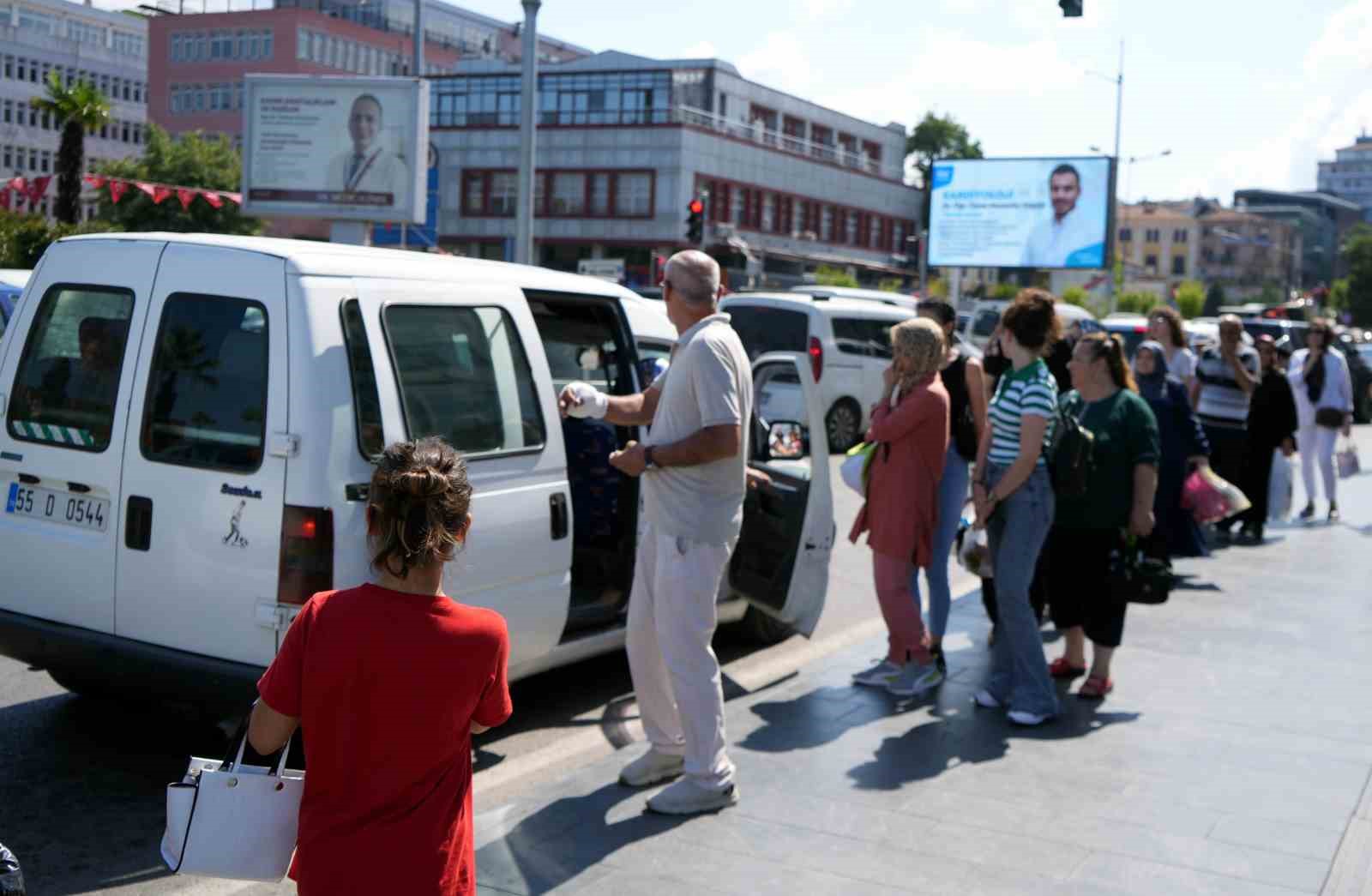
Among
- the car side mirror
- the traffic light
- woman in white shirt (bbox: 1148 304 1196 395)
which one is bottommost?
the car side mirror

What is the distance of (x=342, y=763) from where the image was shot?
2.83m

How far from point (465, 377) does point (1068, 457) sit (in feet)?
8.63

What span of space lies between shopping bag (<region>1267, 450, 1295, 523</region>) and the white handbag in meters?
11.9

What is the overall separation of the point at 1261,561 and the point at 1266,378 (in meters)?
2.17

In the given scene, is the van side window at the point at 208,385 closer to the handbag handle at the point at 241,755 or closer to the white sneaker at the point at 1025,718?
the handbag handle at the point at 241,755

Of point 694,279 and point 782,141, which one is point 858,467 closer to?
point 694,279

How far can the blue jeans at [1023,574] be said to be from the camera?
21.6ft

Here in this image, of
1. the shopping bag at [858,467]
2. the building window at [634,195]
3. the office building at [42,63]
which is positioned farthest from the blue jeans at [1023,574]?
the building window at [634,195]

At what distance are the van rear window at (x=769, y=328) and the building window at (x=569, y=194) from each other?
5180 cm

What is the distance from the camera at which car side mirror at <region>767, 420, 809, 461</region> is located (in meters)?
6.91

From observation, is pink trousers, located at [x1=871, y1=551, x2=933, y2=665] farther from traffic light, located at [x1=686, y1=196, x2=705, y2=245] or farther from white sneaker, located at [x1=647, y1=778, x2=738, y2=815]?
traffic light, located at [x1=686, y1=196, x2=705, y2=245]

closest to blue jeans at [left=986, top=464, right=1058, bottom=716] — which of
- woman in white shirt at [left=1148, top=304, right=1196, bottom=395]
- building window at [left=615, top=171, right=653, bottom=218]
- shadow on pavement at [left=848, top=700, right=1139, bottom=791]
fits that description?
shadow on pavement at [left=848, top=700, right=1139, bottom=791]

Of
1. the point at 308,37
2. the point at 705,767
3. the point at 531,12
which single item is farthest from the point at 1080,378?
the point at 308,37

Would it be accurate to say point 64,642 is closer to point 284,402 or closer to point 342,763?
point 284,402
